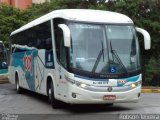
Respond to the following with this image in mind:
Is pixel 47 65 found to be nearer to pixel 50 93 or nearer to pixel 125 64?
pixel 50 93

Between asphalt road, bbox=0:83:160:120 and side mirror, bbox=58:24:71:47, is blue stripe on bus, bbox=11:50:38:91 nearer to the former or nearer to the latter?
asphalt road, bbox=0:83:160:120

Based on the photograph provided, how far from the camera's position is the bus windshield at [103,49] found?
47.9 ft

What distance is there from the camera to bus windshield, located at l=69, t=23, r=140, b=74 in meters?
14.6

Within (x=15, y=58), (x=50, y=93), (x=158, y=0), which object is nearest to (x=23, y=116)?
(x=50, y=93)

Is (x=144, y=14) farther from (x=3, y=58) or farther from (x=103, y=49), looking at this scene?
(x=103, y=49)

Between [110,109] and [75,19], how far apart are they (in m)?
3.16

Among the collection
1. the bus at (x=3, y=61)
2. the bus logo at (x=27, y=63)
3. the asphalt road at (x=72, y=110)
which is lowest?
the bus at (x=3, y=61)

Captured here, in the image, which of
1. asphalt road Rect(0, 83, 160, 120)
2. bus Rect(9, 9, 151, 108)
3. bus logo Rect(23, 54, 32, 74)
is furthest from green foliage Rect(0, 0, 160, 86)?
bus Rect(9, 9, 151, 108)

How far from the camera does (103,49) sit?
14.8 meters

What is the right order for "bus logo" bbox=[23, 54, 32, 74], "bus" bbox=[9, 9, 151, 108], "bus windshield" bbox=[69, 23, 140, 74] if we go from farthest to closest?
"bus logo" bbox=[23, 54, 32, 74] < "bus windshield" bbox=[69, 23, 140, 74] < "bus" bbox=[9, 9, 151, 108]

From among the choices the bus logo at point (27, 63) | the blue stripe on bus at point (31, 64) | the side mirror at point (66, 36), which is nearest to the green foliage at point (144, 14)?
the blue stripe on bus at point (31, 64)

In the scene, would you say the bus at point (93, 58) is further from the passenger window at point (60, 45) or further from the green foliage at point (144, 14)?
the green foliage at point (144, 14)

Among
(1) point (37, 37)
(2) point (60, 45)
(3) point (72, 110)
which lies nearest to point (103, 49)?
(2) point (60, 45)

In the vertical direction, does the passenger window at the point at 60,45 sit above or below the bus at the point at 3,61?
above
